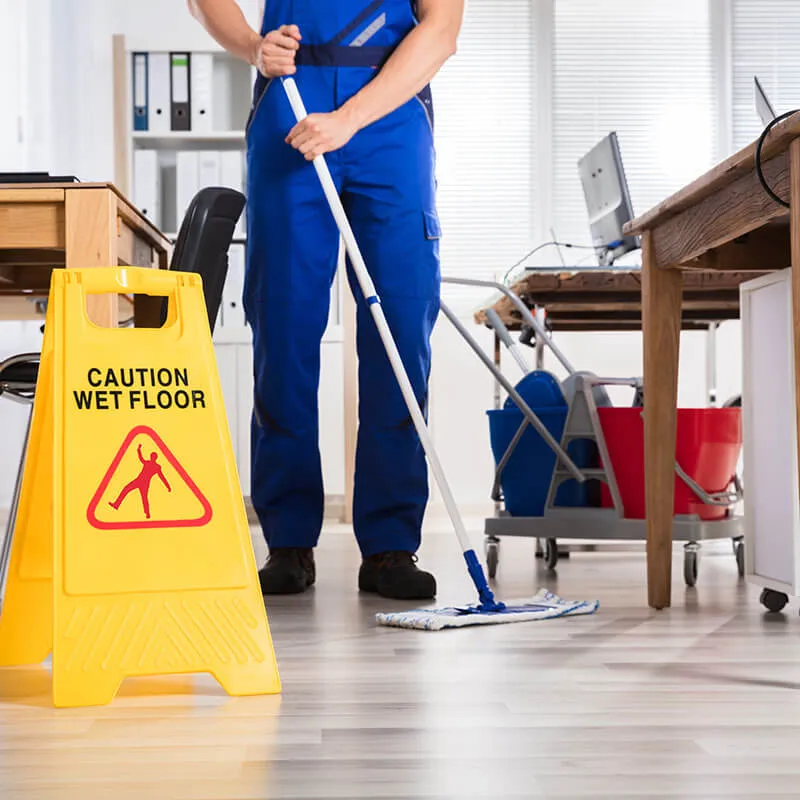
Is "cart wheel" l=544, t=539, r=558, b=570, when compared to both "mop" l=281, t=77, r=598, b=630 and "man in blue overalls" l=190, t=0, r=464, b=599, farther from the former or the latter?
"mop" l=281, t=77, r=598, b=630

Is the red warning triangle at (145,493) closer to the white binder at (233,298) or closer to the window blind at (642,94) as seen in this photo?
the white binder at (233,298)

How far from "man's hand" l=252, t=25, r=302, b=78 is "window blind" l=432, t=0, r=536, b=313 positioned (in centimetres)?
270

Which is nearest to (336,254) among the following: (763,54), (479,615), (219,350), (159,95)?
(479,615)

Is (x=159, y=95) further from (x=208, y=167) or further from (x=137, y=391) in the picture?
(x=137, y=391)

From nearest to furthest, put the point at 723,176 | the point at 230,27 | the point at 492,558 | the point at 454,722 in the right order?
the point at 454,722 → the point at 723,176 → the point at 230,27 → the point at 492,558

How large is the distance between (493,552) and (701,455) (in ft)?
1.64

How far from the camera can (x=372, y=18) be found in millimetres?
2201

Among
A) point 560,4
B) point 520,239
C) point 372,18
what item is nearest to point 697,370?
point 520,239

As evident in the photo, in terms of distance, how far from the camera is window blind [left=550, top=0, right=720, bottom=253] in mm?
4852

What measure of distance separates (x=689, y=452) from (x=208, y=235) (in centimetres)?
124

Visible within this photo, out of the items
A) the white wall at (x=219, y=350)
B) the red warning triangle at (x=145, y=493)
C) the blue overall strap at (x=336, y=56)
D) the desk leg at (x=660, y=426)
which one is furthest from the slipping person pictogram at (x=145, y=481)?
the white wall at (x=219, y=350)

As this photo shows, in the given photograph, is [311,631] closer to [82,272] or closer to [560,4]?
[82,272]

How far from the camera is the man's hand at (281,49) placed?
2105 mm

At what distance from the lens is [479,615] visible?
1.80 metres
